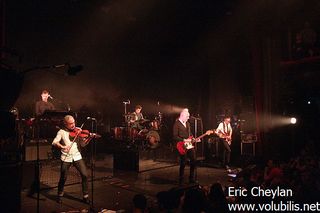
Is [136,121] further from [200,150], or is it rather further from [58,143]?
[58,143]

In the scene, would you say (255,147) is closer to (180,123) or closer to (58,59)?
(180,123)

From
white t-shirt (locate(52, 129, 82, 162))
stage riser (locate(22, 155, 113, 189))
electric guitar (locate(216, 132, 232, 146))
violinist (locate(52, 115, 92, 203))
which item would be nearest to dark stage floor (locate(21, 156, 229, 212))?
stage riser (locate(22, 155, 113, 189))

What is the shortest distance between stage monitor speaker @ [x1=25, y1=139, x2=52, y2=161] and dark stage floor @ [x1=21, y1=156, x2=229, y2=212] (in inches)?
79.6

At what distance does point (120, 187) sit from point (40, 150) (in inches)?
157

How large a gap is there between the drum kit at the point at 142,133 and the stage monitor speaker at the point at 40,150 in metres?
3.60

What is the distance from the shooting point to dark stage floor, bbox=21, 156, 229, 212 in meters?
7.59

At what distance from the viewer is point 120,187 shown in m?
9.50

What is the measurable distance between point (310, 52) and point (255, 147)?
14.0 feet

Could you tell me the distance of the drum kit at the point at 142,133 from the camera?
45.5 ft

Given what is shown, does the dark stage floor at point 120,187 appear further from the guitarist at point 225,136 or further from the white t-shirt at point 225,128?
the white t-shirt at point 225,128

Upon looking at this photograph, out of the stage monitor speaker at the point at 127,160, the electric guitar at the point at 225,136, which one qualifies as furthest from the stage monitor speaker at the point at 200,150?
the stage monitor speaker at the point at 127,160

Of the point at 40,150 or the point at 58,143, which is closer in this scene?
the point at 58,143

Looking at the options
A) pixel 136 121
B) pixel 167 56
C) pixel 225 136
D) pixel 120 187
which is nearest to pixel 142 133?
pixel 136 121

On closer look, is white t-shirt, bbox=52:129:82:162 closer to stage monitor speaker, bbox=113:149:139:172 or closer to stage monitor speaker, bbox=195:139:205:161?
stage monitor speaker, bbox=113:149:139:172
